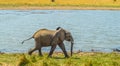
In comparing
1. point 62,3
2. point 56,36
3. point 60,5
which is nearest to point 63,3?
point 62,3

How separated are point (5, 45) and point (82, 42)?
483cm

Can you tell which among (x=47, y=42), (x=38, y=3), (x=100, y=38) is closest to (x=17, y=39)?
(x=100, y=38)

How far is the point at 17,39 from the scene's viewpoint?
1145 inches

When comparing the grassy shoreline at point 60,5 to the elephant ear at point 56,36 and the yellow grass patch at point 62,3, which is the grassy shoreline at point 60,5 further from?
the elephant ear at point 56,36

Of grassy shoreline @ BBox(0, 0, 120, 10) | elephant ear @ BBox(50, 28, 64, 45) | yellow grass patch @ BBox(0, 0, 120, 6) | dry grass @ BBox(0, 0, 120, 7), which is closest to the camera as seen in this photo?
elephant ear @ BBox(50, 28, 64, 45)

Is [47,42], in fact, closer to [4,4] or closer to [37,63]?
[37,63]

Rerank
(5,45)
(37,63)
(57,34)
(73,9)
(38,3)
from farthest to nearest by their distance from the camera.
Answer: (38,3), (73,9), (5,45), (57,34), (37,63)

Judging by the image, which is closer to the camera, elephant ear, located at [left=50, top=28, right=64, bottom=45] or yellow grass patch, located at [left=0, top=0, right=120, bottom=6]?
elephant ear, located at [left=50, top=28, right=64, bottom=45]

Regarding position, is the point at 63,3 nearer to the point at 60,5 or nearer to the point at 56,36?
the point at 60,5

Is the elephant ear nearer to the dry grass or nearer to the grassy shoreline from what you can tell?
the grassy shoreline

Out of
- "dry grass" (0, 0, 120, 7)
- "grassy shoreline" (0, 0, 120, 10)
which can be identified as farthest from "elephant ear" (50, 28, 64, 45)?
"dry grass" (0, 0, 120, 7)

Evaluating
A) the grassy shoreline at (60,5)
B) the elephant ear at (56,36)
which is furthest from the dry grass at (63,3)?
the elephant ear at (56,36)

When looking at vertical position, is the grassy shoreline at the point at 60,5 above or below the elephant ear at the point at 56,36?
below

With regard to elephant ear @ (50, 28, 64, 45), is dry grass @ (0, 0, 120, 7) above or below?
below
